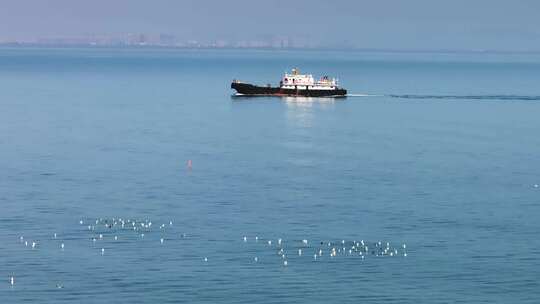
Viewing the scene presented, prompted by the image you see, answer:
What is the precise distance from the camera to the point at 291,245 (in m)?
80.1

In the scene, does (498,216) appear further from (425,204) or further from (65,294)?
(65,294)

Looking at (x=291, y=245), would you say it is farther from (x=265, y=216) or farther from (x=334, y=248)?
(x=265, y=216)

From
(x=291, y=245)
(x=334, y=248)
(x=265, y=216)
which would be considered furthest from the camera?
(x=265, y=216)

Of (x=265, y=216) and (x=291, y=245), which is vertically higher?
(x=265, y=216)

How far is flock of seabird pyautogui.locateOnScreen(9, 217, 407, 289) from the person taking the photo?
254ft

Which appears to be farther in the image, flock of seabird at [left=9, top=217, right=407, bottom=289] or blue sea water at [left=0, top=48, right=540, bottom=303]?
flock of seabird at [left=9, top=217, right=407, bottom=289]

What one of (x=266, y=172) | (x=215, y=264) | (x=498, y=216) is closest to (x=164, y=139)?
(x=266, y=172)

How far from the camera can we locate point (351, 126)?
565 ft

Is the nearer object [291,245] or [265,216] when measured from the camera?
[291,245]

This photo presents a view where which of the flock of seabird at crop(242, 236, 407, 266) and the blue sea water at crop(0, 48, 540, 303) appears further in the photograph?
the flock of seabird at crop(242, 236, 407, 266)

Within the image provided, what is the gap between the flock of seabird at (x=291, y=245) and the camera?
7756cm

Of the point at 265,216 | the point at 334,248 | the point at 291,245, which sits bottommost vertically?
the point at 334,248

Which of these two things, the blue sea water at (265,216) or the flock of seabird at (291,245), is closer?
the blue sea water at (265,216)

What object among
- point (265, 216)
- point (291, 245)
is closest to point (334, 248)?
point (291, 245)
